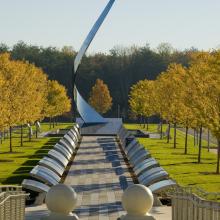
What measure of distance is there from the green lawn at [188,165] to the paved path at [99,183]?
2.66 m

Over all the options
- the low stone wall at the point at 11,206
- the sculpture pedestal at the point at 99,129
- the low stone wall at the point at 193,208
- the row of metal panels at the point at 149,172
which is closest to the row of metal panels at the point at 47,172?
the row of metal panels at the point at 149,172

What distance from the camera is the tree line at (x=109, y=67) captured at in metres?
129

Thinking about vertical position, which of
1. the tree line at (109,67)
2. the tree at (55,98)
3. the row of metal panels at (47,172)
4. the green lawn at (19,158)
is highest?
the tree line at (109,67)

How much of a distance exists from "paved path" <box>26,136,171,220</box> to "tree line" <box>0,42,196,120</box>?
77509 millimetres

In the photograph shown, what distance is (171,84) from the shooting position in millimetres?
56156

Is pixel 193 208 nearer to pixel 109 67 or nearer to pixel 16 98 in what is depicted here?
pixel 16 98

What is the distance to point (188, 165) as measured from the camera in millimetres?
38344

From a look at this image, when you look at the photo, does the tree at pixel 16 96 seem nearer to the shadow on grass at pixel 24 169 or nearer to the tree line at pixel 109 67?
the shadow on grass at pixel 24 169

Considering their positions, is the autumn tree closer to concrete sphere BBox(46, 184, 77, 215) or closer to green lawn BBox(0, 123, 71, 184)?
green lawn BBox(0, 123, 71, 184)

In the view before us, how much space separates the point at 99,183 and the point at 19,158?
1258 centimetres

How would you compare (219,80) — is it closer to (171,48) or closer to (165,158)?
(165,158)

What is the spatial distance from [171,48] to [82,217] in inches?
5524

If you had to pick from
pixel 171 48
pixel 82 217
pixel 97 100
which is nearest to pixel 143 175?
pixel 82 217

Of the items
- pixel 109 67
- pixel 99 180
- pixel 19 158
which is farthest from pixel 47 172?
pixel 109 67
